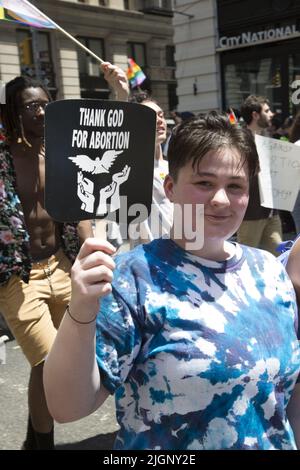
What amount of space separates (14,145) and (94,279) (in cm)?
168

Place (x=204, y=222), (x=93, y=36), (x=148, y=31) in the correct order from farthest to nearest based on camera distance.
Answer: (x=148, y=31), (x=93, y=36), (x=204, y=222)

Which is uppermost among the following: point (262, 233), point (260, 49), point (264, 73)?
point (260, 49)

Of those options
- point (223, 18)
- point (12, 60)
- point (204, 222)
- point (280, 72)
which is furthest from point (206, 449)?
point (12, 60)

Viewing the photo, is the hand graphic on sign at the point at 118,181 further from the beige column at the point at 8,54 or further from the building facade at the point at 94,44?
the beige column at the point at 8,54

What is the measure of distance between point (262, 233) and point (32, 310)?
8.78 feet

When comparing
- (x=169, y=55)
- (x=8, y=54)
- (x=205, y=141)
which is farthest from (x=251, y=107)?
(x=169, y=55)

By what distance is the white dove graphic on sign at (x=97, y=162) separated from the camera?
1184mm

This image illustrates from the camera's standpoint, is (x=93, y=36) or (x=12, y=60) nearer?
(x=12, y=60)

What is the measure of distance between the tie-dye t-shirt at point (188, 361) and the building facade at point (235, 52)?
35.4ft

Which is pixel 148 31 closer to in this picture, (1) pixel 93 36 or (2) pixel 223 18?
(1) pixel 93 36

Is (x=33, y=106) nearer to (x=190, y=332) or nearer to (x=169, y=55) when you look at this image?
(x=190, y=332)

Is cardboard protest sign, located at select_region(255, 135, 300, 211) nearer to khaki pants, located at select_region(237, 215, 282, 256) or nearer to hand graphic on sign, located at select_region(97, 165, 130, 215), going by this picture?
khaki pants, located at select_region(237, 215, 282, 256)

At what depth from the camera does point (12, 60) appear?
75.8 feet

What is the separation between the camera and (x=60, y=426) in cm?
307
